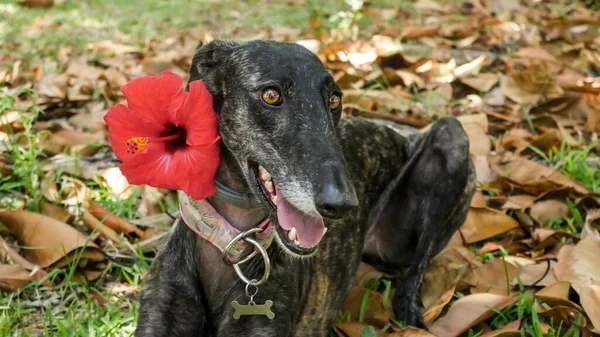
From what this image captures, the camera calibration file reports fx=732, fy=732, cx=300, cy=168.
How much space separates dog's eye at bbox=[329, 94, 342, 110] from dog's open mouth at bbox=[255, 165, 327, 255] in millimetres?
429

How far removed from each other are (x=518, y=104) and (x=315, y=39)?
198 cm

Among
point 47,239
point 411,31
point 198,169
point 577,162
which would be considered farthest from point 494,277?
point 411,31

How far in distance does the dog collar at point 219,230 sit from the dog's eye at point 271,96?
43 centimetres

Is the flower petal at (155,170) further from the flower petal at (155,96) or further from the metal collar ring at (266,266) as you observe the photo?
the metal collar ring at (266,266)

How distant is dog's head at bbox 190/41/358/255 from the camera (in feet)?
7.53

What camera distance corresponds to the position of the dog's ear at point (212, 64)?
2.75 m

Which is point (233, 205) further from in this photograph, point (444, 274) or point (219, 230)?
point (444, 274)

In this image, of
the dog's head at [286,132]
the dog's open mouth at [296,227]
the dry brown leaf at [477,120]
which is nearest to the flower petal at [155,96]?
the dog's head at [286,132]

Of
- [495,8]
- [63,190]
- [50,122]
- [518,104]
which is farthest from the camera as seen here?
[495,8]

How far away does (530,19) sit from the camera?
26.0 feet

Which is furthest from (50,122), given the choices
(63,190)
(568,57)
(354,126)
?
(568,57)

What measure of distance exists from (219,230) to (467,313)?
134cm

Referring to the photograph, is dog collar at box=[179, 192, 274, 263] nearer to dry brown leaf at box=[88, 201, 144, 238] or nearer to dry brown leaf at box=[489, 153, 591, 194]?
dry brown leaf at box=[88, 201, 144, 238]

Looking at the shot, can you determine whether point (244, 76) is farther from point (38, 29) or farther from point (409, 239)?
point (38, 29)
